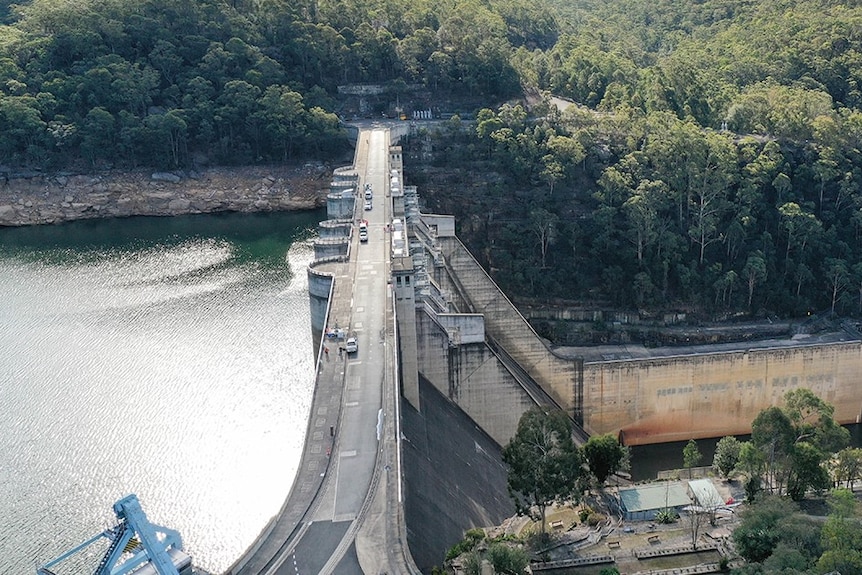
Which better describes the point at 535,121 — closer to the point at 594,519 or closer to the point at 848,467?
the point at 848,467

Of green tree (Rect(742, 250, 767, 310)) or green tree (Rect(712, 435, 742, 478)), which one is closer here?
green tree (Rect(712, 435, 742, 478))

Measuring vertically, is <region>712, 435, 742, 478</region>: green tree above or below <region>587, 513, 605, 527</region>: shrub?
above

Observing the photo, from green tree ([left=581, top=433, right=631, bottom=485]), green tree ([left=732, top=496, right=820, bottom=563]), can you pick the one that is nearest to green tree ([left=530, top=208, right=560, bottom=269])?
green tree ([left=581, top=433, right=631, bottom=485])

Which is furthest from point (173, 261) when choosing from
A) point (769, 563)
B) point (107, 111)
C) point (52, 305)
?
point (769, 563)

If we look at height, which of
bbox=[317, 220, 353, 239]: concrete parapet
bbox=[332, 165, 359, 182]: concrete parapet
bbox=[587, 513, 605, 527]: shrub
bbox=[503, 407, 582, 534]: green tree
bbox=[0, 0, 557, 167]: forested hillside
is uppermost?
bbox=[0, 0, 557, 167]: forested hillside

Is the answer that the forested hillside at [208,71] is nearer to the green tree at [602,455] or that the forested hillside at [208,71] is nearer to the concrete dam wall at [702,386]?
the concrete dam wall at [702,386]

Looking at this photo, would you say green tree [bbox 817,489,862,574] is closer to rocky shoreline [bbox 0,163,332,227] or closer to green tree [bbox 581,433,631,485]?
green tree [bbox 581,433,631,485]

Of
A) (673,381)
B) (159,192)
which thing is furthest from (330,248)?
(159,192)

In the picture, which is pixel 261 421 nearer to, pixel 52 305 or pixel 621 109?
pixel 52 305
